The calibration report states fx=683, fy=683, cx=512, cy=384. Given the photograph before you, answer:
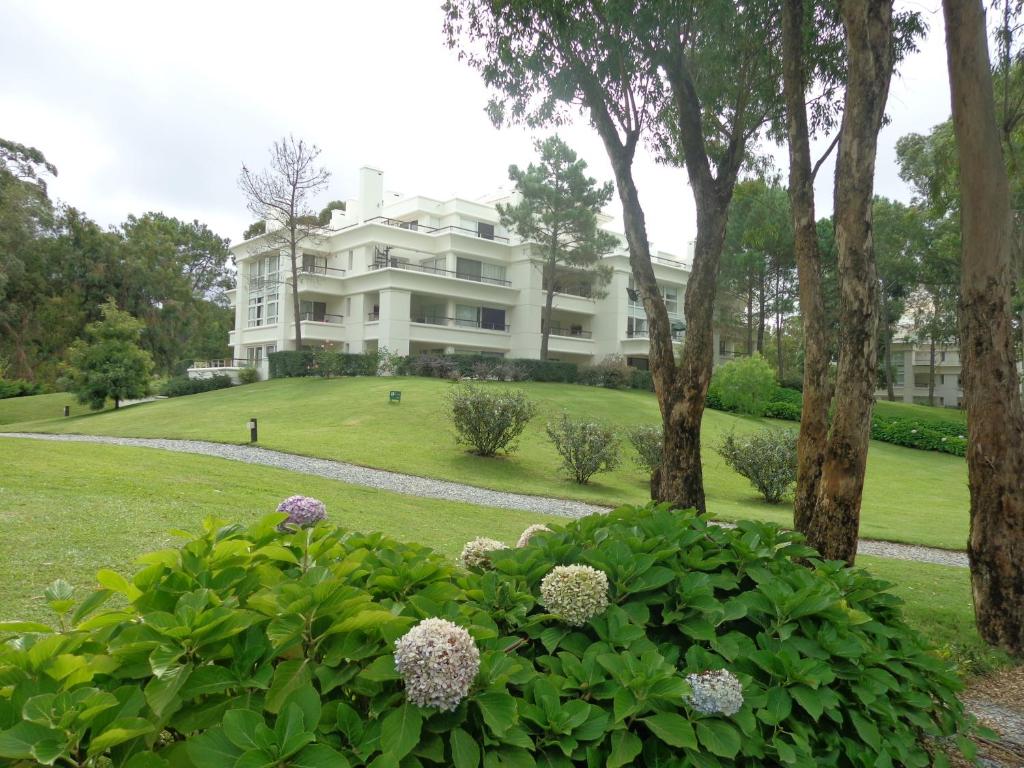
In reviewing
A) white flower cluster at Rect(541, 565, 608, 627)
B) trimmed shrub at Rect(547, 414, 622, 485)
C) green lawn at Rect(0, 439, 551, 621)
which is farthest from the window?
white flower cluster at Rect(541, 565, 608, 627)

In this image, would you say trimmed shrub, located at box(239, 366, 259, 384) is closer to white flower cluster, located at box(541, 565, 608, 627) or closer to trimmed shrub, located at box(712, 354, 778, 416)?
Answer: trimmed shrub, located at box(712, 354, 778, 416)

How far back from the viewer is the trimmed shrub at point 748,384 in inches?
1261

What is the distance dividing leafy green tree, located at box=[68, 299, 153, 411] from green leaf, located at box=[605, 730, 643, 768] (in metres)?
31.9

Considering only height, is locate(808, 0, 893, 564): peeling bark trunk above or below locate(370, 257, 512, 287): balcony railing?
below

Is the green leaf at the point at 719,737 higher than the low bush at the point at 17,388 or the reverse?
higher

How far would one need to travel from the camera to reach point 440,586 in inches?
77.8

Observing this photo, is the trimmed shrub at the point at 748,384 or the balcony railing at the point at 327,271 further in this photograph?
the balcony railing at the point at 327,271

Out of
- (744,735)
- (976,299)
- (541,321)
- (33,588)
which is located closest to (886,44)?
(976,299)

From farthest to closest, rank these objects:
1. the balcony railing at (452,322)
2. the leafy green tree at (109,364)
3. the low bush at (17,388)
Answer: the balcony railing at (452,322) → the low bush at (17,388) → the leafy green tree at (109,364)

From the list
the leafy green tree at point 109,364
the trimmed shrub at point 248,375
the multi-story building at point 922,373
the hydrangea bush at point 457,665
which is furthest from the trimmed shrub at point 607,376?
the hydrangea bush at point 457,665

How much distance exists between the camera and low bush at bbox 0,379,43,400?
3681 centimetres

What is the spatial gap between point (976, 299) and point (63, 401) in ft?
129

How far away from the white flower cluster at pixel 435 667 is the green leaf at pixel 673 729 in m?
0.52

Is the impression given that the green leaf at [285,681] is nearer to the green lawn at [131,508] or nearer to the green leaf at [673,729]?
the green leaf at [673,729]
